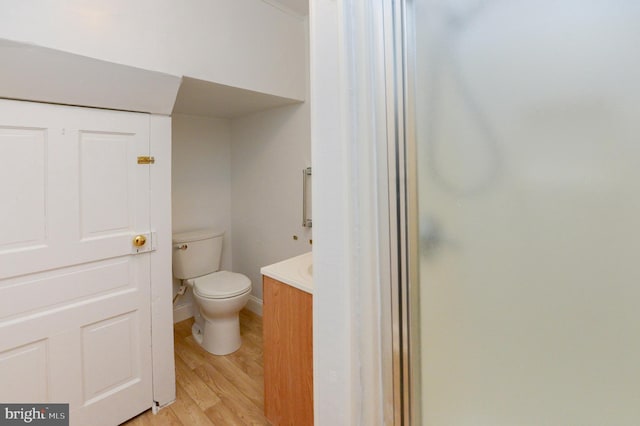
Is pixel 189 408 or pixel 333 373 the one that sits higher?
pixel 333 373

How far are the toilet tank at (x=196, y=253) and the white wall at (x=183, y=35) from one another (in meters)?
1.22

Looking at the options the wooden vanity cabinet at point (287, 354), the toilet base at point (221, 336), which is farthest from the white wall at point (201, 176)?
the wooden vanity cabinet at point (287, 354)

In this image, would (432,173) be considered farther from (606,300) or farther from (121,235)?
(121,235)

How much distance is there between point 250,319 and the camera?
251cm

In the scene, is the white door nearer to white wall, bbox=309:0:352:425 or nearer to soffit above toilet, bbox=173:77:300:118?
soffit above toilet, bbox=173:77:300:118

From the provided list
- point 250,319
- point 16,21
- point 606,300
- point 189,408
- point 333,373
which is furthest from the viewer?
point 250,319

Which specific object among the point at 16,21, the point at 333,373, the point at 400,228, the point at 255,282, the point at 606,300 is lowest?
the point at 255,282

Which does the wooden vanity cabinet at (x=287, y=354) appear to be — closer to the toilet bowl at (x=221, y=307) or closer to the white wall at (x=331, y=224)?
the white wall at (x=331, y=224)

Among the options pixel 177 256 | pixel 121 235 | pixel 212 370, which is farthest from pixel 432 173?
pixel 177 256

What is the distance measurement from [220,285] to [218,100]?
1268 millimetres

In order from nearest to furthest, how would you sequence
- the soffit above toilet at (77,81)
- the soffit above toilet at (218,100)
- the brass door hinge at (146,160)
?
the soffit above toilet at (77,81) < the brass door hinge at (146,160) < the soffit above toilet at (218,100)

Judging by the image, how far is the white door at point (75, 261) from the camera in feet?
3.79

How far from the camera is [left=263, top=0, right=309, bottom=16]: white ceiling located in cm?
185

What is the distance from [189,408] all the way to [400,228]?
1624 mm
